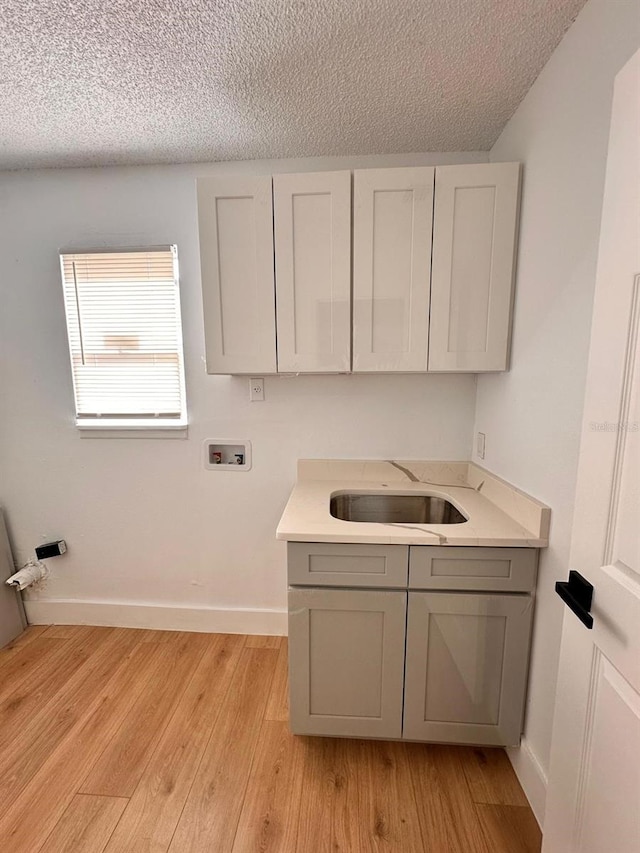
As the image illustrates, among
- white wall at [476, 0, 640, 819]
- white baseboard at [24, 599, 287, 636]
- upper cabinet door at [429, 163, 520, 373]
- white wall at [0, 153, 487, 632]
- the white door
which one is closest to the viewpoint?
the white door

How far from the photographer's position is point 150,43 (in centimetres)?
118

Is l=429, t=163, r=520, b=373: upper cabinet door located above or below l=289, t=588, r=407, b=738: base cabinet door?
above

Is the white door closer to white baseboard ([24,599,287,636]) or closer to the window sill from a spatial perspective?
white baseboard ([24,599,287,636])

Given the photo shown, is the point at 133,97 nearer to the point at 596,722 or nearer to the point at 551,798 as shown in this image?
the point at 596,722

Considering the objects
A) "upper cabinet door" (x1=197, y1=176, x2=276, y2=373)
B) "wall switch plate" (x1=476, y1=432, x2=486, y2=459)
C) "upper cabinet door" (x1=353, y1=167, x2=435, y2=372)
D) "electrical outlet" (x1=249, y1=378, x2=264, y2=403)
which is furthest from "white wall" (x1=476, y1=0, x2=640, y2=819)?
"electrical outlet" (x1=249, y1=378, x2=264, y2=403)

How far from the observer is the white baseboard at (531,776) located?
1268 mm

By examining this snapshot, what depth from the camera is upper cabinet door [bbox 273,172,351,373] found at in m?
1.54

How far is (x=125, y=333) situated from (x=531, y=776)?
99.7 inches

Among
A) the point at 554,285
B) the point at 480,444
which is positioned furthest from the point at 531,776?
the point at 554,285

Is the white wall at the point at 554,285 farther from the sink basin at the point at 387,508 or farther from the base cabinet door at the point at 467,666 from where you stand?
the sink basin at the point at 387,508

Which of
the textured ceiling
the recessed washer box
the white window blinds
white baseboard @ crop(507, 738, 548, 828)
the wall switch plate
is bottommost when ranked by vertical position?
white baseboard @ crop(507, 738, 548, 828)

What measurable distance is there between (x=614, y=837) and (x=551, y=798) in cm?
31

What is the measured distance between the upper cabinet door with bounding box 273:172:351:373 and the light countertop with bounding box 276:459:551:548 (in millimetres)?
592

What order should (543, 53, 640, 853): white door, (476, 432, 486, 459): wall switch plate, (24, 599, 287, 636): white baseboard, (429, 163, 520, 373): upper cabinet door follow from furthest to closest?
(24, 599, 287, 636): white baseboard
(476, 432, 486, 459): wall switch plate
(429, 163, 520, 373): upper cabinet door
(543, 53, 640, 853): white door
